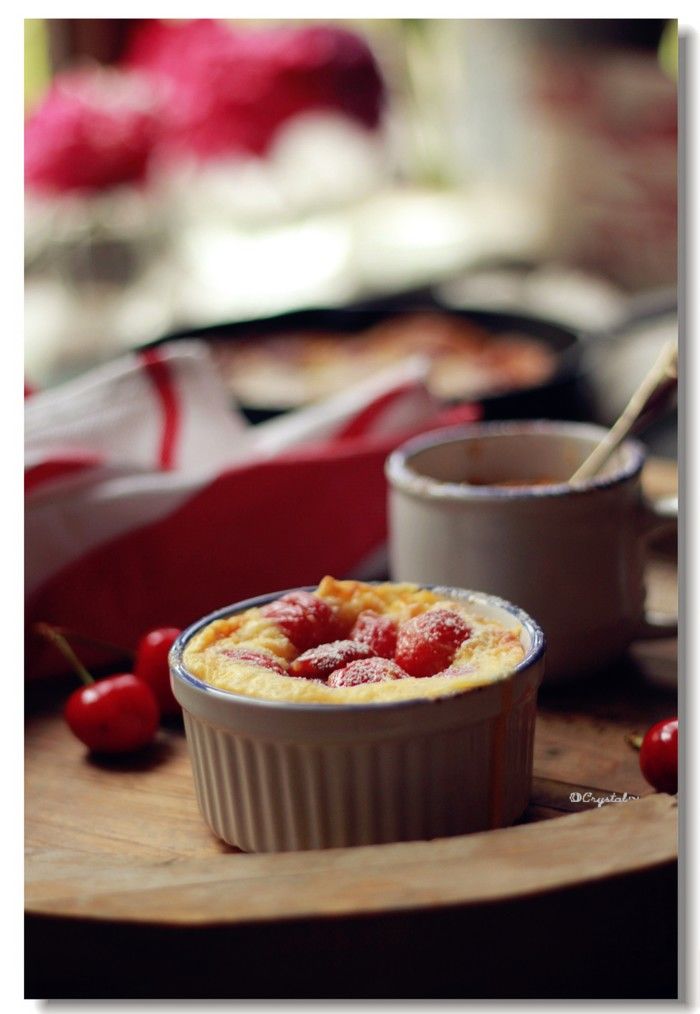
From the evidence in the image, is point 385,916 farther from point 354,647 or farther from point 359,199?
point 359,199

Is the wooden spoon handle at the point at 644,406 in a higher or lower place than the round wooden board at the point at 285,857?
higher

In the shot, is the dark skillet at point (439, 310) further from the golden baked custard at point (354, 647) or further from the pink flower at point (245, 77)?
the golden baked custard at point (354, 647)

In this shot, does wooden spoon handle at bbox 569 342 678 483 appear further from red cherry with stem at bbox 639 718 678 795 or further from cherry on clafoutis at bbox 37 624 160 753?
cherry on clafoutis at bbox 37 624 160 753

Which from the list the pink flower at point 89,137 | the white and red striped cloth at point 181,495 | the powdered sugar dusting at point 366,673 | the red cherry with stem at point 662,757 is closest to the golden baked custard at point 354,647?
the powdered sugar dusting at point 366,673

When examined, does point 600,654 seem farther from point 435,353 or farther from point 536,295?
point 536,295

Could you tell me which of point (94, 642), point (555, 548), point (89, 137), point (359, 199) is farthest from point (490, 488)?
point (359, 199)

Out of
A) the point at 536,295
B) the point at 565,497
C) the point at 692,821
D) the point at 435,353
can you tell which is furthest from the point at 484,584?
the point at 536,295
